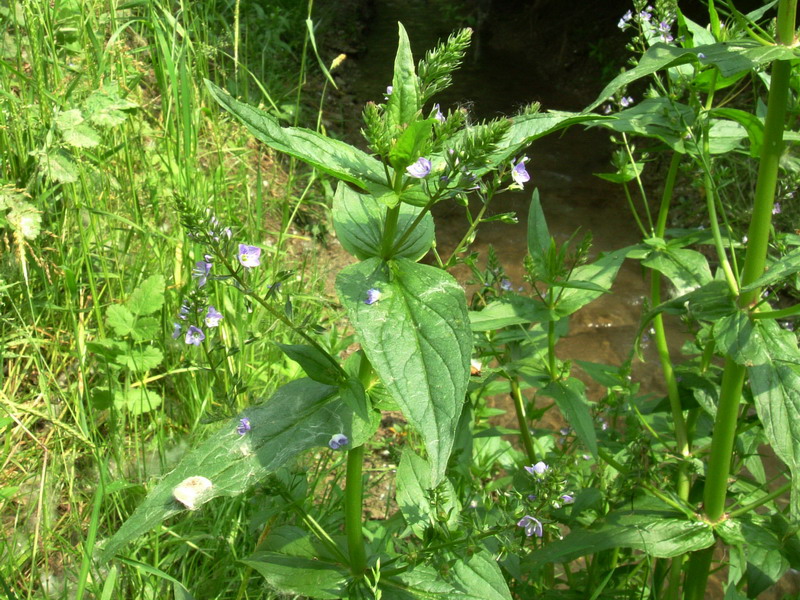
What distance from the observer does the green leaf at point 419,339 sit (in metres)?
0.95

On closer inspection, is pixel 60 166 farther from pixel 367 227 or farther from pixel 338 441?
pixel 338 441

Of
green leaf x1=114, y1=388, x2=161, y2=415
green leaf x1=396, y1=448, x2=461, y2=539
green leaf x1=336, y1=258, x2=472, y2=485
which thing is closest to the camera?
green leaf x1=336, y1=258, x2=472, y2=485

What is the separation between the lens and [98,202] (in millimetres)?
2486

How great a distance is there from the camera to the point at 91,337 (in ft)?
7.50

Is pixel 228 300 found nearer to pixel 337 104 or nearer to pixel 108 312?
pixel 108 312

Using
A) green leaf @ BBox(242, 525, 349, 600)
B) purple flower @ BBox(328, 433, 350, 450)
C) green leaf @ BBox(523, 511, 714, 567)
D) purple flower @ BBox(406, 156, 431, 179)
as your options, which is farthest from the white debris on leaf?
green leaf @ BBox(523, 511, 714, 567)

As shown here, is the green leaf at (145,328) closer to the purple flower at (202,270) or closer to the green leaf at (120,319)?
the green leaf at (120,319)

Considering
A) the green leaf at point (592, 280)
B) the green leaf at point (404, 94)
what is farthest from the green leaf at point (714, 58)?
the green leaf at point (592, 280)

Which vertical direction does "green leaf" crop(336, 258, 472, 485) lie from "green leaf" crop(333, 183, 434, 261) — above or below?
below

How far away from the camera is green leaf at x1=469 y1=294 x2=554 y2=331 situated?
1586mm

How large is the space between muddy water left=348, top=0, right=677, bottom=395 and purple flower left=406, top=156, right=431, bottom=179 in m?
1.23

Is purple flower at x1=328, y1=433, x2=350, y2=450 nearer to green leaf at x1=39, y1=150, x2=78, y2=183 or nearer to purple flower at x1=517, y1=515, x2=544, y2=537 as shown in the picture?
purple flower at x1=517, y1=515, x2=544, y2=537

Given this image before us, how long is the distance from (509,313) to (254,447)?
2.37 feet

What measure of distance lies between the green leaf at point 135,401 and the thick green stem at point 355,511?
0.94 meters
